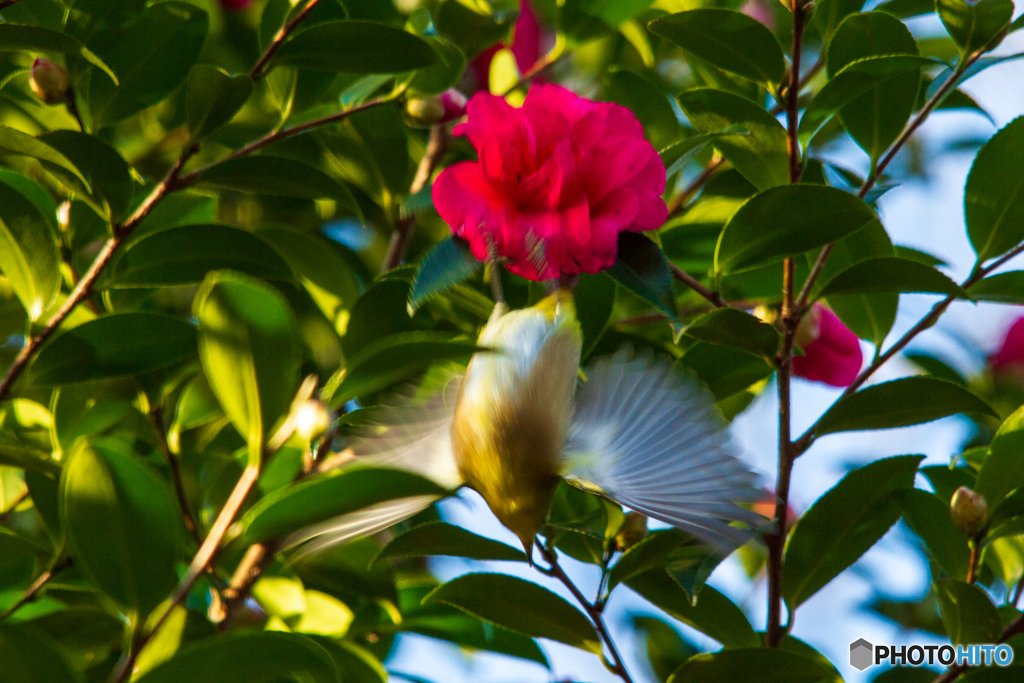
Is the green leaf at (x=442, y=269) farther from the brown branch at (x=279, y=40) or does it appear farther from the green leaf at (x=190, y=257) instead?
the brown branch at (x=279, y=40)

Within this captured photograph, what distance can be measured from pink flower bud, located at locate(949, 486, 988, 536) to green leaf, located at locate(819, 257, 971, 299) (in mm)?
223

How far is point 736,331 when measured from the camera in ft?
3.02

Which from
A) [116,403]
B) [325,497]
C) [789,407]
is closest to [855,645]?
[789,407]

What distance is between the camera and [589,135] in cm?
84

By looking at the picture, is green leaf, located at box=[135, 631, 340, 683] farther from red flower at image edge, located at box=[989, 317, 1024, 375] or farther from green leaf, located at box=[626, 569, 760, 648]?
red flower at image edge, located at box=[989, 317, 1024, 375]

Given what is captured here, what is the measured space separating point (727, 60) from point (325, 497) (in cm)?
69

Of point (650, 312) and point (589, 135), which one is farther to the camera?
point (650, 312)

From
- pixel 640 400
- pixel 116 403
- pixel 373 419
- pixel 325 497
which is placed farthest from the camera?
pixel 116 403

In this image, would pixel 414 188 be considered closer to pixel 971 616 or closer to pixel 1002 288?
pixel 1002 288

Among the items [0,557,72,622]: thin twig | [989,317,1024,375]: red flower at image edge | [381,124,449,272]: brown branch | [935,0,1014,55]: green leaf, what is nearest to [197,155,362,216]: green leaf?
[381,124,449,272]: brown branch

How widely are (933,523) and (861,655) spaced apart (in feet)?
0.90

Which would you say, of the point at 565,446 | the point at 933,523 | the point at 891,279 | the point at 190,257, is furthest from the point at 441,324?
the point at 933,523

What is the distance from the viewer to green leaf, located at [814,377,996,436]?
0.98m

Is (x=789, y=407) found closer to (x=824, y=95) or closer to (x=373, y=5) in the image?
(x=824, y=95)
